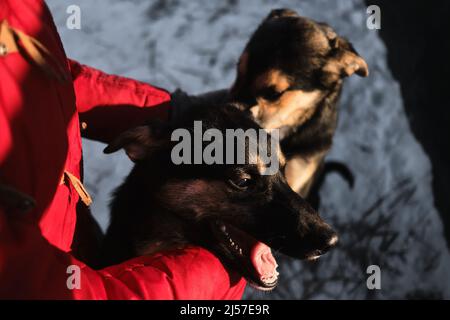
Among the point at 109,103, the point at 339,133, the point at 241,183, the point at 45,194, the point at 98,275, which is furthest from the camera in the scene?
the point at 339,133

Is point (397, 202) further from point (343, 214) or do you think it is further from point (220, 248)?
point (220, 248)

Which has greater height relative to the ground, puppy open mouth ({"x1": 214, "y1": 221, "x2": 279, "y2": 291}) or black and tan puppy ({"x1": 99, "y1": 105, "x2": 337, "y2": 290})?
black and tan puppy ({"x1": 99, "y1": 105, "x2": 337, "y2": 290})

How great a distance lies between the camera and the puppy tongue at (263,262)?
2123mm

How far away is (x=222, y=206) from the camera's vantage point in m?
2.12

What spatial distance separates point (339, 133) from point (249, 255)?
1950mm

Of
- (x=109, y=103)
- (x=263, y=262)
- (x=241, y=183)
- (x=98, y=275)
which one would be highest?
(x=109, y=103)

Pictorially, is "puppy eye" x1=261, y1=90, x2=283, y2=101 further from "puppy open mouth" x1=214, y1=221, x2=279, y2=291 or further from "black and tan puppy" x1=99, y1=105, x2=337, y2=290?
"puppy open mouth" x1=214, y1=221, x2=279, y2=291

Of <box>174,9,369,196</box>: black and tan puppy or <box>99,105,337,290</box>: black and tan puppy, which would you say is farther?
<box>174,9,369,196</box>: black and tan puppy

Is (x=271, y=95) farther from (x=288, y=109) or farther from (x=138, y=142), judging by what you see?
(x=138, y=142)

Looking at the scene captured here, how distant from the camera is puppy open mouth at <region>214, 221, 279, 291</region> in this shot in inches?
82.2

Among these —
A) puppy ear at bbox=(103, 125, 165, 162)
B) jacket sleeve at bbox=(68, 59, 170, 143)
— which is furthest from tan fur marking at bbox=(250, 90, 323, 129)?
puppy ear at bbox=(103, 125, 165, 162)

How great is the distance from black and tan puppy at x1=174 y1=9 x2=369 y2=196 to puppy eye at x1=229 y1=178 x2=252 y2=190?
844mm

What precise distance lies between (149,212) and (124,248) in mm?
220

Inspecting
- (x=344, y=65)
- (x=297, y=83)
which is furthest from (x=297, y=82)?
(x=344, y=65)
